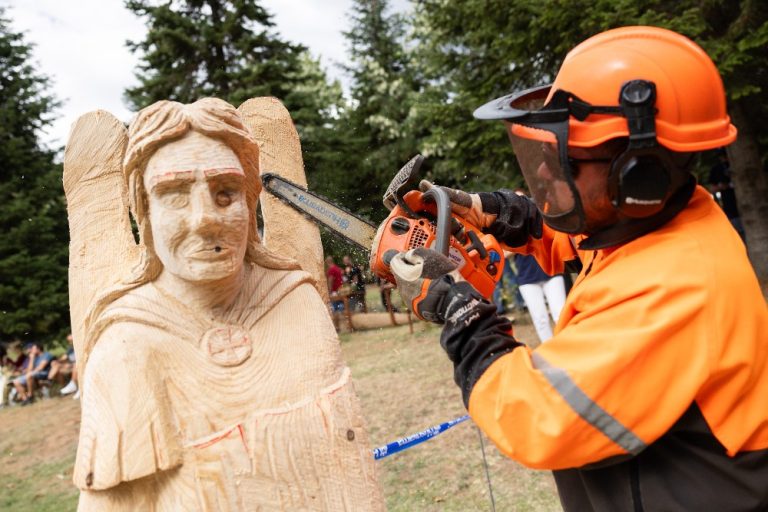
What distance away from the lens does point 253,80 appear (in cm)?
1104

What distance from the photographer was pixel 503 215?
2.38m

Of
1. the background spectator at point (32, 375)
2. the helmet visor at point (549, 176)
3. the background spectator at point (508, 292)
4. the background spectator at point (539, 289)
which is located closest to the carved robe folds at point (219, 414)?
the helmet visor at point (549, 176)

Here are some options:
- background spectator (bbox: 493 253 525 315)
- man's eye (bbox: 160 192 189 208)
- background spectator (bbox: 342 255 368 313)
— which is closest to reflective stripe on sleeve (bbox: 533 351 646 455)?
man's eye (bbox: 160 192 189 208)

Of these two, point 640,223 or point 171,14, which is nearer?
point 640,223

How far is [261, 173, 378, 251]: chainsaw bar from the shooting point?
2582 mm

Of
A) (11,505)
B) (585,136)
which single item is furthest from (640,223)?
(11,505)

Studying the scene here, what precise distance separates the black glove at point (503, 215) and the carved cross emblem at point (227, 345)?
3.35 ft

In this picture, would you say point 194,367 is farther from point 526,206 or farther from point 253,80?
point 253,80

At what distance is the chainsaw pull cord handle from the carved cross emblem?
0.68 m

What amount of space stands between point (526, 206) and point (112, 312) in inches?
63.1

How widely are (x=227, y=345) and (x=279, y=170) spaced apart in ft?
3.59

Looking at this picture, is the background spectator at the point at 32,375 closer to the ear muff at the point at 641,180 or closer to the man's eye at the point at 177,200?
the man's eye at the point at 177,200

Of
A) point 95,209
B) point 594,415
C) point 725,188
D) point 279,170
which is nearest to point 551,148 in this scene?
point 594,415

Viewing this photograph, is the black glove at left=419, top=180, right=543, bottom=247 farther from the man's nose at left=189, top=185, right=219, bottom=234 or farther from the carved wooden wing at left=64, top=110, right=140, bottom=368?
the carved wooden wing at left=64, top=110, right=140, bottom=368
